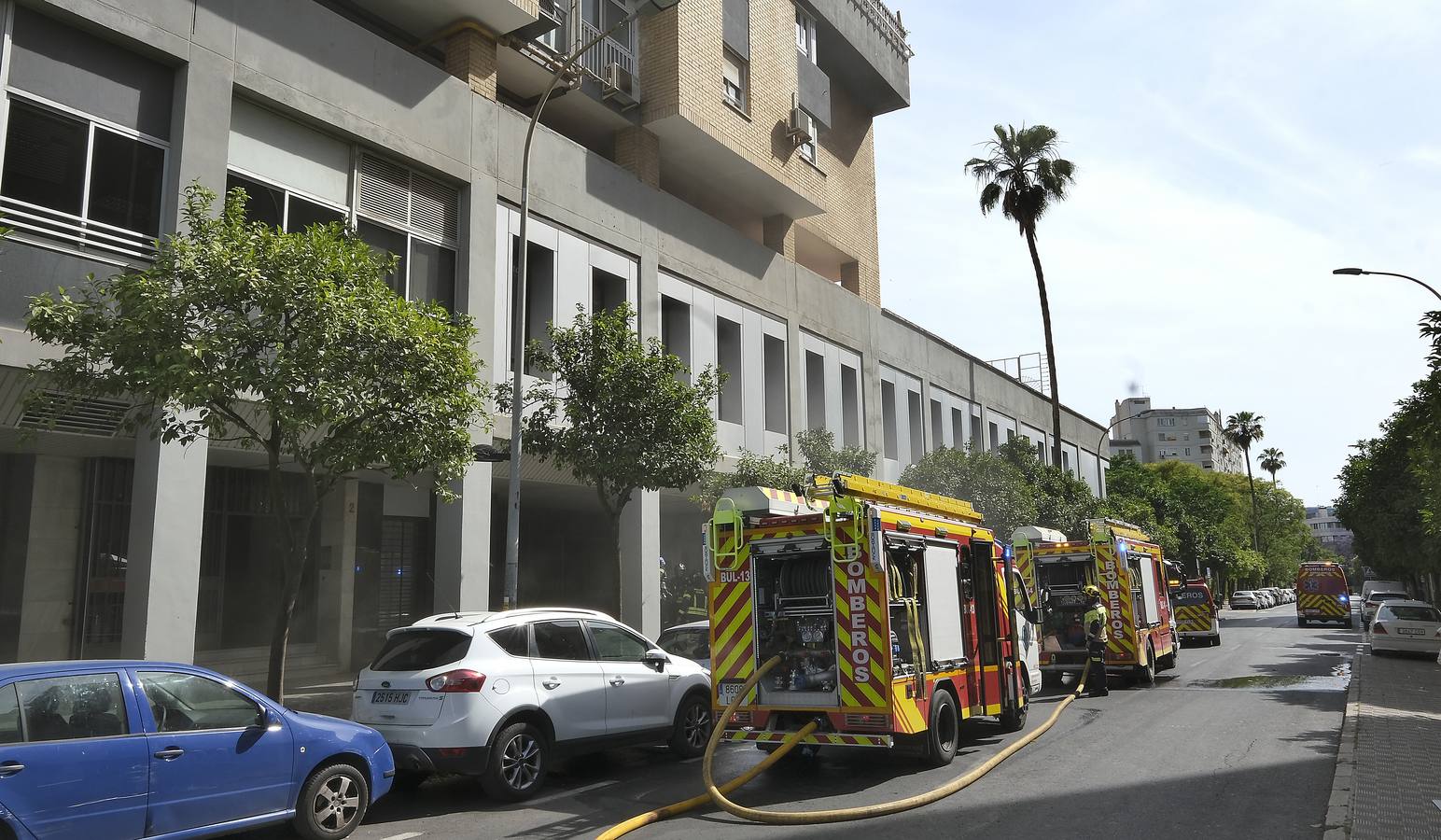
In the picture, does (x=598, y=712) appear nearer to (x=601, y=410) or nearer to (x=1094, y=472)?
(x=601, y=410)

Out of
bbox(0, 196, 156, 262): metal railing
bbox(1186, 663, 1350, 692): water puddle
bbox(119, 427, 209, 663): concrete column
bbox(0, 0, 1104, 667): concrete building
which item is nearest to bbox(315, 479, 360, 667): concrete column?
bbox(0, 0, 1104, 667): concrete building

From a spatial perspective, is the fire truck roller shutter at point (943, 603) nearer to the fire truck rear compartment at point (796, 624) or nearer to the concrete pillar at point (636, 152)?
the fire truck rear compartment at point (796, 624)

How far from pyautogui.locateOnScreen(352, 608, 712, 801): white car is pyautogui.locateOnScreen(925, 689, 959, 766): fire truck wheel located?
2.84 m

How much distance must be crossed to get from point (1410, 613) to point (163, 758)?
27956 mm

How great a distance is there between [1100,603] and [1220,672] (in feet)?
18.8

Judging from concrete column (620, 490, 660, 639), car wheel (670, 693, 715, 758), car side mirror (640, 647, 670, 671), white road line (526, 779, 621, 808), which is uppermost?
concrete column (620, 490, 660, 639)

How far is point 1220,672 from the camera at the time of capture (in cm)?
1988

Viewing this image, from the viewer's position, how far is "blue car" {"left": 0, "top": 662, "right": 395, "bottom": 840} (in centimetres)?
578

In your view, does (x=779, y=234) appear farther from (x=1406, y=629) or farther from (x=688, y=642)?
(x=1406, y=629)

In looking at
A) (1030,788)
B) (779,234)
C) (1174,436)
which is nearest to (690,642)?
(1030,788)

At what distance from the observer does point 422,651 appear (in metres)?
8.65

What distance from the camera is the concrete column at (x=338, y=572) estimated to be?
719 inches

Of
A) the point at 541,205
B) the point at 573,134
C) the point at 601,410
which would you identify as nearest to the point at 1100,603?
the point at 601,410

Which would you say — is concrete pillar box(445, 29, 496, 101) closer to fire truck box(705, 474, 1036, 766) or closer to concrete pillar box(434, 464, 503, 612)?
concrete pillar box(434, 464, 503, 612)
